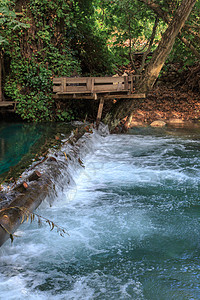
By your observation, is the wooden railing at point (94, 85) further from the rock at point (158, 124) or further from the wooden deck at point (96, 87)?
the rock at point (158, 124)

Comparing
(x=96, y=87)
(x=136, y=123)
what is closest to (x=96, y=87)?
(x=96, y=87)

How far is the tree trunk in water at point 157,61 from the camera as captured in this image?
11336 mm

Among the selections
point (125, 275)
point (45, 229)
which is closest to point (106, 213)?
point (45, 229)

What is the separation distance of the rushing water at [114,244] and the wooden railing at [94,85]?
517 centimetres

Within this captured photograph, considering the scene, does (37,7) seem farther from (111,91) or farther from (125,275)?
(125,275)

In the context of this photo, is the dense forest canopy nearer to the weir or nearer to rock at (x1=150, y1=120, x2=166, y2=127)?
rock at (x1=150, y1=120, x2=166, y2=127)

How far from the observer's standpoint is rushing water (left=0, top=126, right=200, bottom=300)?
3.59m

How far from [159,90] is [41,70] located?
7760mm

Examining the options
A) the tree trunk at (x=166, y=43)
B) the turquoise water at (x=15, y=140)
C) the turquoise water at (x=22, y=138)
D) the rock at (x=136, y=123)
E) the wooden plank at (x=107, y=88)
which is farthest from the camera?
the rock at (x=136, y=123)

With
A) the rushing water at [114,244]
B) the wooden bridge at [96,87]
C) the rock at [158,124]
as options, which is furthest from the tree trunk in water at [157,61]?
the rushing water at [114,244]

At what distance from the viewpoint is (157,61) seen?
12.3 m

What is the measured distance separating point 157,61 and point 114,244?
9.18 m

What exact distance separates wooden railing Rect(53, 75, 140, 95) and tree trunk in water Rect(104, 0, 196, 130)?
2.15 feet

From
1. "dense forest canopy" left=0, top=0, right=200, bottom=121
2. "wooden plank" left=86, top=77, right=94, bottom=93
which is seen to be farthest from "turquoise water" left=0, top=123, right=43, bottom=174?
"wooden plank" left=86, top=77, right=94, bottom=93
